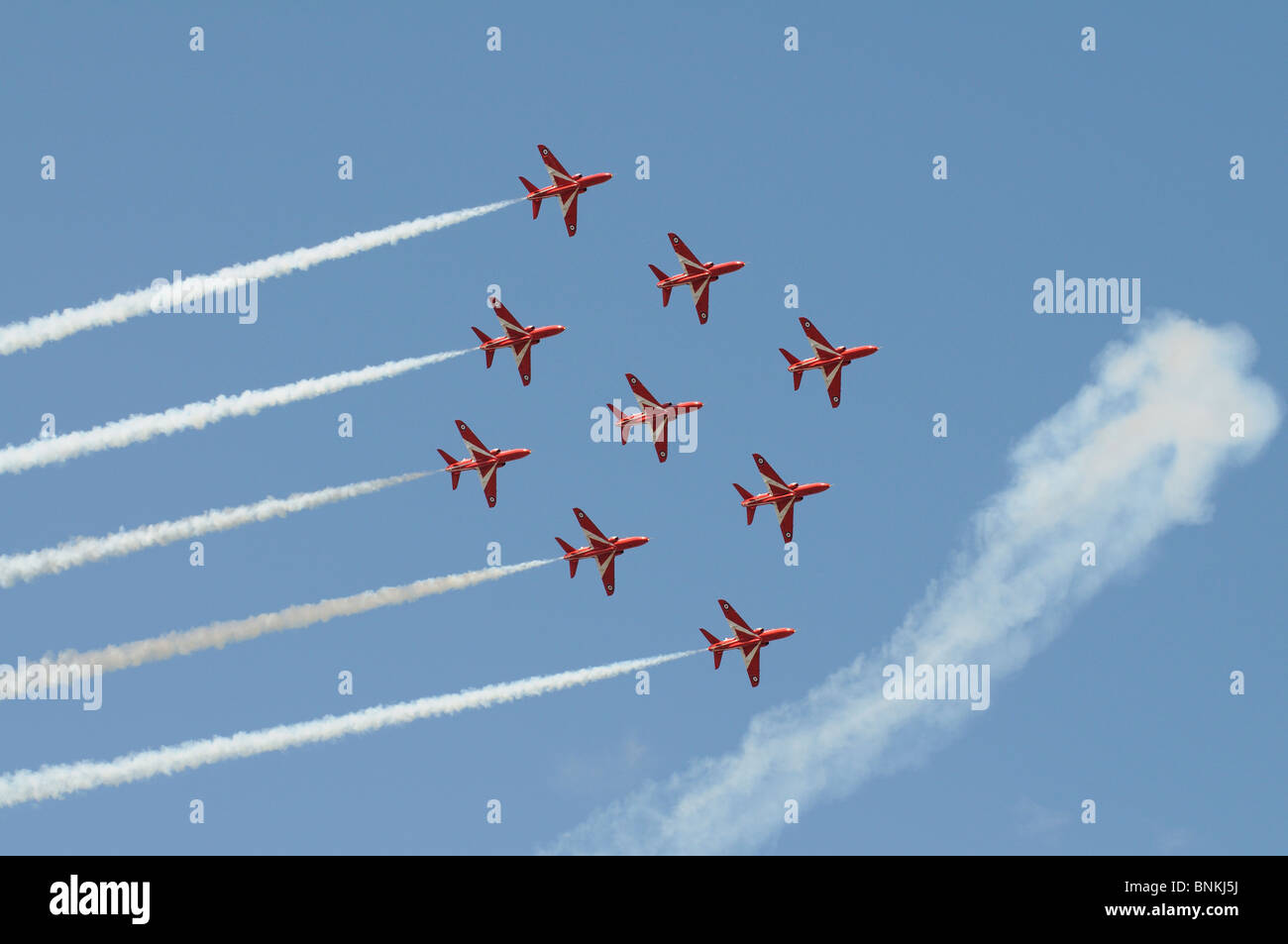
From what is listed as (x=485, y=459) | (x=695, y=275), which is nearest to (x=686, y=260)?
(x=695, y=275)

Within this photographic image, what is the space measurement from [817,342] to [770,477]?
8.21 m

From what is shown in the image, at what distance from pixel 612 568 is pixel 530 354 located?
12882 mm

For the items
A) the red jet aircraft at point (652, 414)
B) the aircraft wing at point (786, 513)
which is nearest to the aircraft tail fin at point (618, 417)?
the red jet aircraft at point (652, 414)

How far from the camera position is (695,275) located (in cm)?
14175

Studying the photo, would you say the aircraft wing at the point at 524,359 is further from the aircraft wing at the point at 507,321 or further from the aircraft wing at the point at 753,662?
the aircraft wing at the point at 753,662

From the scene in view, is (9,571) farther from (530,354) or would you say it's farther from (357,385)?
(530,354)

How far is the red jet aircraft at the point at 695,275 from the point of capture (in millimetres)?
141250

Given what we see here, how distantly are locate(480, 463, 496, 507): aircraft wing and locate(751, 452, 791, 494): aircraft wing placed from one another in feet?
49.1

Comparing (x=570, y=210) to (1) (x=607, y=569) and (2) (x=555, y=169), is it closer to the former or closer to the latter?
(2) (x=555, y=169)

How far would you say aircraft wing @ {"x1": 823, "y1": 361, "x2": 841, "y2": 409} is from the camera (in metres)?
142

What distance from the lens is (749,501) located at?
139125mm

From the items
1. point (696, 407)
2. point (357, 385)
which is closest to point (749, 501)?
point (696, 407)

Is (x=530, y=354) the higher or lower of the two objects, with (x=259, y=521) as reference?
higher

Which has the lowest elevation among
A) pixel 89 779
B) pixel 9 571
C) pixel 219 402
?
pixel 89 779
